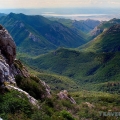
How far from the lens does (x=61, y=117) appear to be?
39.8 metres

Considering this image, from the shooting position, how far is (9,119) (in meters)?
30.3

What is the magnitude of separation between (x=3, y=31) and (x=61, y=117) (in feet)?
107

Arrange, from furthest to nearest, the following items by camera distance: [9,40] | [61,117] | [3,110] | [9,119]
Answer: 1. [9,40]
2. [61,117]
3. [3,110]
4. [9,119]

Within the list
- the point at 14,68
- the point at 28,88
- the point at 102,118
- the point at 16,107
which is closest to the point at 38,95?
the point at 28,88

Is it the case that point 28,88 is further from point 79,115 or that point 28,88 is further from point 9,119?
point 9,119

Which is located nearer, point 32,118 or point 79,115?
point 32,118

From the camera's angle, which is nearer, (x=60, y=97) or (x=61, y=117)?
(x=61, y=117)

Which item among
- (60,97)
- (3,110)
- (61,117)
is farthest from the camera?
(60,97)

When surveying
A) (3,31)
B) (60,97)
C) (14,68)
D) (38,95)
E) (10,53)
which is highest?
(3,31)

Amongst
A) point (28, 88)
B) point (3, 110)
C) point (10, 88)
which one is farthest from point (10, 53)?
point (3, 110)

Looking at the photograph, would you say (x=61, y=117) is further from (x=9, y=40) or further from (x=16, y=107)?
(x=9, y=40)

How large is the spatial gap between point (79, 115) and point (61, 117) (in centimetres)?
2883

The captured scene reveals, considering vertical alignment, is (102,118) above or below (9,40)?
below

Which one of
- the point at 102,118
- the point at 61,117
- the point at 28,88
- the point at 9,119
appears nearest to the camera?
the point at 9,119
